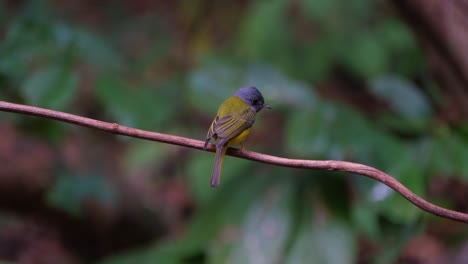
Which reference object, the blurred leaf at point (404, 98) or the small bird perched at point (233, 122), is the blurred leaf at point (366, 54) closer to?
the blurred leaf at point (404, 98)

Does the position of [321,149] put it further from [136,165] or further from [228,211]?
[136,165]

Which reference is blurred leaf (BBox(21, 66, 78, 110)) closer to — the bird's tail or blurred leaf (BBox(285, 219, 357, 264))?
the bird's tail

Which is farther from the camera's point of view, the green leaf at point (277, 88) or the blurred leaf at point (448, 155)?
the green leaf at point (277, 88)

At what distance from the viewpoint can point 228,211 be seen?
340 centimetres

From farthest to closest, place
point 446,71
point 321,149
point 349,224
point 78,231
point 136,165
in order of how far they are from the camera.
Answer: point 136,165 < point 78,231 < point 446,71 < point 349,224 < point 321,149

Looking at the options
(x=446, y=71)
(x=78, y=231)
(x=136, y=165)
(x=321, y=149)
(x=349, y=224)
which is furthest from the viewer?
(x=136, y=165)

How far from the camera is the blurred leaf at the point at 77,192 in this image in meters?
3.70

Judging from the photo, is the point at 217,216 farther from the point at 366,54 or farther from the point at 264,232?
the point at 366,54

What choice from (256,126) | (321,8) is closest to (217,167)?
(256,126)

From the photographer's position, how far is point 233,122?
2586 millimetres

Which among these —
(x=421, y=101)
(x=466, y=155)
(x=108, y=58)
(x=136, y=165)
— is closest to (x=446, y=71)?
(x=421, y=101)

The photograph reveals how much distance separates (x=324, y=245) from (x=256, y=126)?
1.16 metres

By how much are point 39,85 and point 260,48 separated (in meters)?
1.98

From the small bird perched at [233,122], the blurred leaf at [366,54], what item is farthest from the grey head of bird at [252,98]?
the blurred leaf at [366,54]
